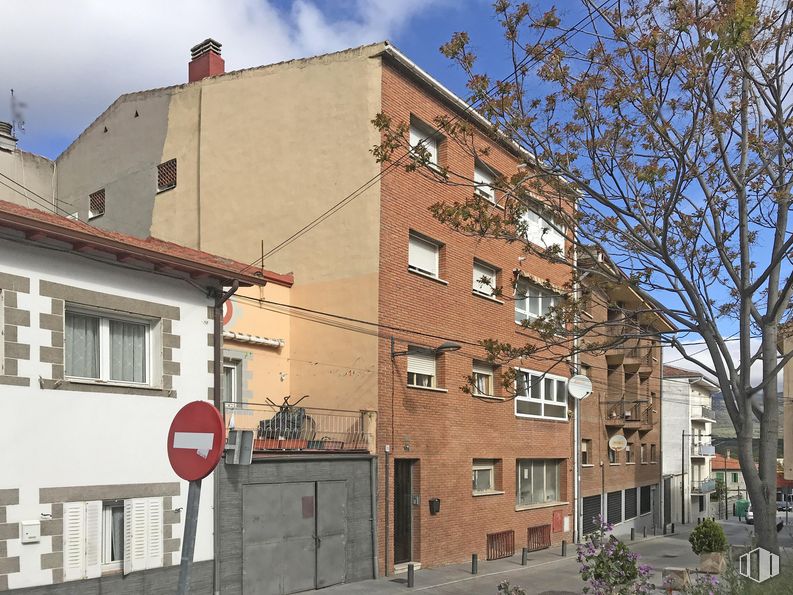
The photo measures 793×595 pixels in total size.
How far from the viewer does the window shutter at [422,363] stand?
18.9m

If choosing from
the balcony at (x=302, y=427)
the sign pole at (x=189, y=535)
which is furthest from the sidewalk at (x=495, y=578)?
the sign pole at (x=189, y=535)

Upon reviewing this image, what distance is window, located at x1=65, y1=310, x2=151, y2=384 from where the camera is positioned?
11.5 meters

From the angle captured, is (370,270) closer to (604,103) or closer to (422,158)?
(422,158)

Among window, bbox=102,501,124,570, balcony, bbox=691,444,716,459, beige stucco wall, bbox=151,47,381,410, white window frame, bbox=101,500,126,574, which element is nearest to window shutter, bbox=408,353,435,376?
beige stucco wall, bbox=151,47,381,410

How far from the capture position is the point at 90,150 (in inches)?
955

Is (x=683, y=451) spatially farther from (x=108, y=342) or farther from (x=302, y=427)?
(x=108, y=342)

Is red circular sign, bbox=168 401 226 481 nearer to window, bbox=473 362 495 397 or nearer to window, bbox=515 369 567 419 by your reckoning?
window, bbox=473 362 495 397

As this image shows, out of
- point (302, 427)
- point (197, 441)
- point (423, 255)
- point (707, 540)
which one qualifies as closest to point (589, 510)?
point (707, 540)

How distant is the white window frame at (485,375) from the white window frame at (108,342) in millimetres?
10301

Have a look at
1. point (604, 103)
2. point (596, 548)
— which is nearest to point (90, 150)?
point (604, 103)

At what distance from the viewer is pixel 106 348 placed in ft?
39.1

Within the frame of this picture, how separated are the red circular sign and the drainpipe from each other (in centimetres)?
752

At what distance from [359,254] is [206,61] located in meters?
8.42

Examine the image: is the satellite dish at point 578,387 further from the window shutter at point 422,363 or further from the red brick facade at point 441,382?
the window shutter at point 422,363
